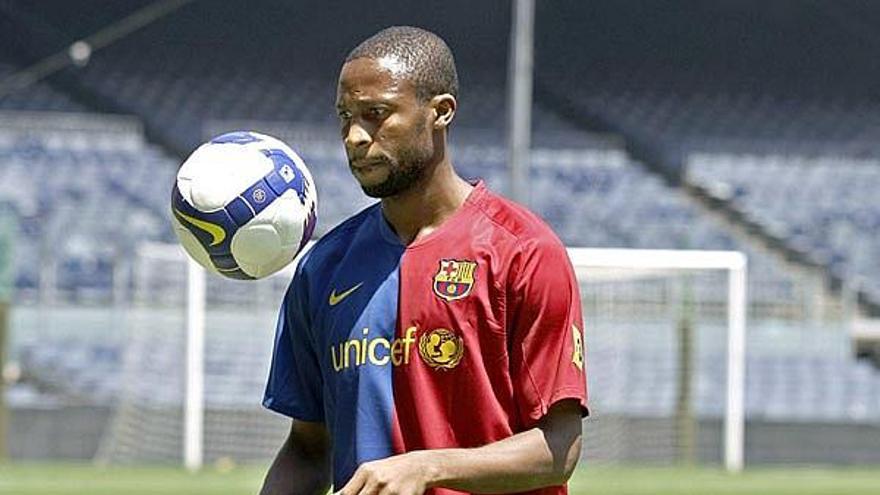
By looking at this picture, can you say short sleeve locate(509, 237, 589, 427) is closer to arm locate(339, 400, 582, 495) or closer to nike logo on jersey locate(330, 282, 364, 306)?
arm locate(339, 400, 582, 495)

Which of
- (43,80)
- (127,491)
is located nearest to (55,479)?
(127,491)

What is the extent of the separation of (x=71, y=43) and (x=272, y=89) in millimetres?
2247

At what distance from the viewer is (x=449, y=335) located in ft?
11.3

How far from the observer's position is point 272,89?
21.9 meters

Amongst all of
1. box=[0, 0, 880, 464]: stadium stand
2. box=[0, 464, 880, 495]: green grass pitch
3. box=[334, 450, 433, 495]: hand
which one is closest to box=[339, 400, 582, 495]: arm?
box=[334, 450, 433, 495]: hand

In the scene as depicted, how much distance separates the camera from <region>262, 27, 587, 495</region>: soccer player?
339 centimetres

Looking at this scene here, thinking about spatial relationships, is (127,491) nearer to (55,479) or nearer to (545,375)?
(55,479)

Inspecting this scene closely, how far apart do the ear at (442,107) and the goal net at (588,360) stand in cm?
1081

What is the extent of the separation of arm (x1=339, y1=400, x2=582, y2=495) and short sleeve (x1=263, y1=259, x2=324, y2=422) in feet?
1.53

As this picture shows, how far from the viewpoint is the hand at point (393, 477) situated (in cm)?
314

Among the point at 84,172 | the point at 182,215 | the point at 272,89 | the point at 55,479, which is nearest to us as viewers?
the point at 182,215

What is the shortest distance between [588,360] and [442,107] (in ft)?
40.6

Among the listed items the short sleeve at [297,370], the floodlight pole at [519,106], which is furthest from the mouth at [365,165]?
the floodlight pole at [519,106]

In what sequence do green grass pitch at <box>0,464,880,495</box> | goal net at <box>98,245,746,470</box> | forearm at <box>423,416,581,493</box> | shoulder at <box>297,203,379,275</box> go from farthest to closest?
goal net at <box>98,245,746,470</box>
green grass pitch at <box>0,464,880,495</box>
shoulder at <box>297,203,379,275</box>
forearm at <box>423,416,581,493</box>
